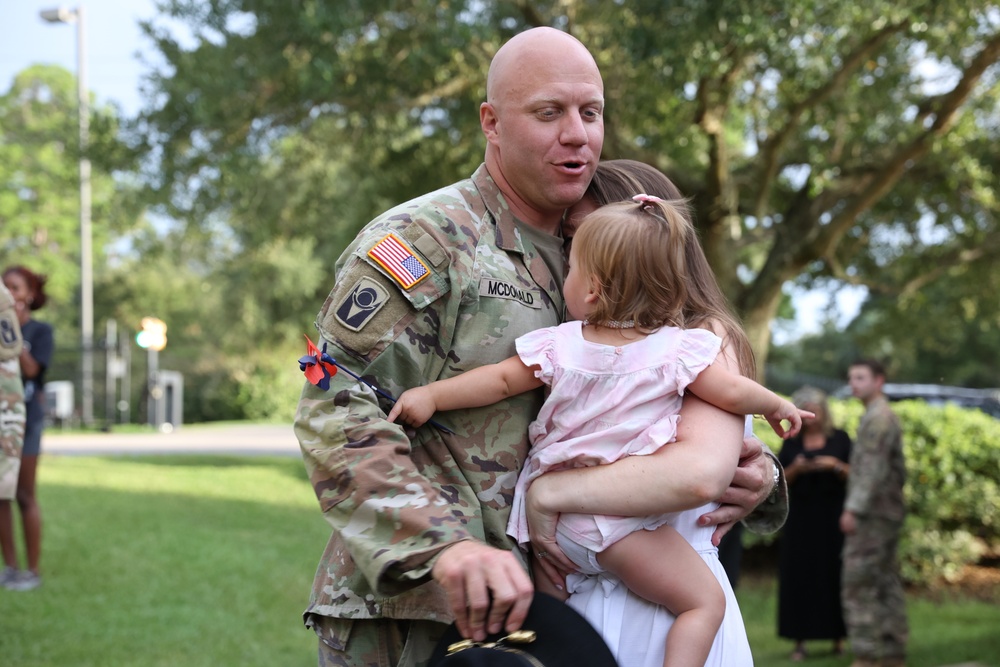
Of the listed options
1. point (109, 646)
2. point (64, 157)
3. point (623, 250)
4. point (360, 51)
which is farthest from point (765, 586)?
point (64, 157)

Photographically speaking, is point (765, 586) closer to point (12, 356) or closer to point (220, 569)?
point (220, 569)

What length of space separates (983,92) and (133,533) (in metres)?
11.2

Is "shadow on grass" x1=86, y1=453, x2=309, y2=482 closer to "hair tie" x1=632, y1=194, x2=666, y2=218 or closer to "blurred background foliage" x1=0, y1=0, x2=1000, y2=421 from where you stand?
"blurred background foliage" x1=0, y1=0, x2=1000, y2=421

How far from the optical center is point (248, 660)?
6.86 m

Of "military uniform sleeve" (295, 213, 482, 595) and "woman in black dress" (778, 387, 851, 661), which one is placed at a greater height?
"military uniform sleeve" (295, 213, 482, 595)

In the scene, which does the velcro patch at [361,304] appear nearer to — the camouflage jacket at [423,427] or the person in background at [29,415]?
the camouflage jacket at [423,427]

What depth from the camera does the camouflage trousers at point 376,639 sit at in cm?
219

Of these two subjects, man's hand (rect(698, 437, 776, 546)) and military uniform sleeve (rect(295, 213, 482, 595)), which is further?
man's hand (rect(698, 437, 776, 546))

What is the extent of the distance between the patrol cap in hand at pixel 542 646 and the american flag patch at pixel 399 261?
2.26ft

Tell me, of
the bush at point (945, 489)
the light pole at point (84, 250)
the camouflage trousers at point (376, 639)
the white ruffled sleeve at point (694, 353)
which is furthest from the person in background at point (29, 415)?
the light pole at point (84, 250)

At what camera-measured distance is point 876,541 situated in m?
7.72

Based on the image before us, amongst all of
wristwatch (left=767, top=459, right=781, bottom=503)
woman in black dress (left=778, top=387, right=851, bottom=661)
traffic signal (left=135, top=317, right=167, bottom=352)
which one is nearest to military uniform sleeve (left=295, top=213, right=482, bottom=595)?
wristwatch (left=767, top=459, right=781, bottom=503)

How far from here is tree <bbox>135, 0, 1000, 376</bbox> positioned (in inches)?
404

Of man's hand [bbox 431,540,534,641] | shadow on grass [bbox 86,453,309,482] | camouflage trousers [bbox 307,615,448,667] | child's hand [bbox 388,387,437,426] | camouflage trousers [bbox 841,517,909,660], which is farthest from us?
shadow on grass [bbox 86,453,309,482]
